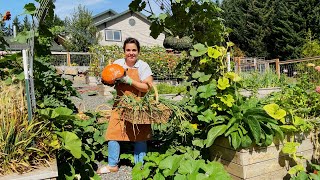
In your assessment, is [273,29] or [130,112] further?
[273,29]

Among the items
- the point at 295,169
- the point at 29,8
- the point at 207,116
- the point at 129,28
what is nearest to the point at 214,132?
the point at 207,116

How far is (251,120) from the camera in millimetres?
2383

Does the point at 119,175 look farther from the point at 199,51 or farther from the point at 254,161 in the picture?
the point at 199,51

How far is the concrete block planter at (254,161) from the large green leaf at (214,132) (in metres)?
0.10

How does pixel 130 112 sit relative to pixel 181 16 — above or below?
below

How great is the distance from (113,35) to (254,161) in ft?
86.9

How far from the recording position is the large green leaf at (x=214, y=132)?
8.07 ft

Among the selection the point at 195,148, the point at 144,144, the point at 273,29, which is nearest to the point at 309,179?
the point at 195,148

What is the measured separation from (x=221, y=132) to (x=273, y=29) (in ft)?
85.8

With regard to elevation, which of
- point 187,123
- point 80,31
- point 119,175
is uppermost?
point 80,31

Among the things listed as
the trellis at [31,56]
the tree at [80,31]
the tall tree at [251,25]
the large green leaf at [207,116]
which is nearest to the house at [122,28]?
the tree at [80,31]

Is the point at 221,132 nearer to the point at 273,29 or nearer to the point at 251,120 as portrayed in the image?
the point at 251,120

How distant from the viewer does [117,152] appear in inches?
109

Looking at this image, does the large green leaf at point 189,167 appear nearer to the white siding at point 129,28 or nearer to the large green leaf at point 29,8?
the large green leaf at point 29,8
